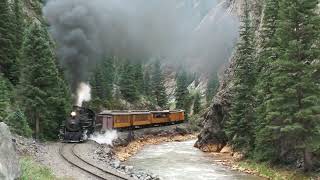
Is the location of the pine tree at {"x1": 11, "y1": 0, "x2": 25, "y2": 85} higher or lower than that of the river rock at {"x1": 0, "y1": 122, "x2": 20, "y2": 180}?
higher

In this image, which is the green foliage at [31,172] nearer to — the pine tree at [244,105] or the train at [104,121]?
the train at [104,121]

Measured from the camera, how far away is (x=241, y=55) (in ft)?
113

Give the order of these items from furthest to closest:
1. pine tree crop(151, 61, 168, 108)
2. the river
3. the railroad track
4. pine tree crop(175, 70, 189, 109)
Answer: pine tree crop(151, 61, 168, 108) → pine tree crop(175, 70, 189, 109) → the river → the railroad track

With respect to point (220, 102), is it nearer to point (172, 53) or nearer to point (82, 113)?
point (82, 113)

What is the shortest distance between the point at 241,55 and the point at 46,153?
1726 cm

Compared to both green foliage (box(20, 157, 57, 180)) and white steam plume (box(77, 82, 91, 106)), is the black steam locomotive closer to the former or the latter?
white steam plume (box(77, 82, 91, 106))

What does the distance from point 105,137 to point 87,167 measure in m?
17.8

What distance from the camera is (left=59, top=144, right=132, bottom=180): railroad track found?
1972 cm

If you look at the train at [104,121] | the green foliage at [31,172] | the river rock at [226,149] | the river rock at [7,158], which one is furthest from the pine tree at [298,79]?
the river rock at [7,158]

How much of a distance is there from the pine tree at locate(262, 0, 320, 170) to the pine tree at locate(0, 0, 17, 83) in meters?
30.3

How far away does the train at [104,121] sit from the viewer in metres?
34.2

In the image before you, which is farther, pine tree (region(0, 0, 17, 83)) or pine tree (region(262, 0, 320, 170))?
pine tree (region(0, 0, 17, 83))

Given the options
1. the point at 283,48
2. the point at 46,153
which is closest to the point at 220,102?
the point at 283,48

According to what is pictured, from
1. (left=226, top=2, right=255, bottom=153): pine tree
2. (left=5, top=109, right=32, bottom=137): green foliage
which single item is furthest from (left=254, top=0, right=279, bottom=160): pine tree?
(left=5, top=109, right=32, bottom=137): green foliage
